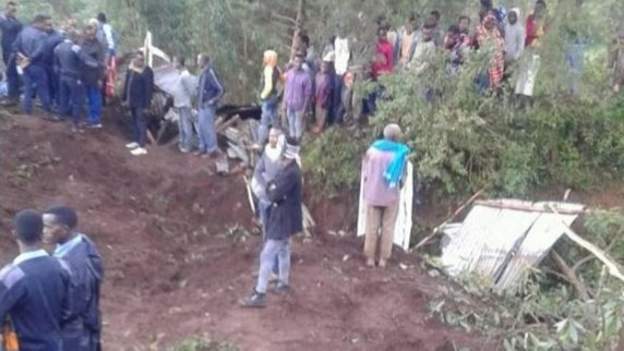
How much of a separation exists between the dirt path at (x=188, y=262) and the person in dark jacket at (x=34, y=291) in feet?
11.9

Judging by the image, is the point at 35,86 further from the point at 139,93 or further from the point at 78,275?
the point at 78,275

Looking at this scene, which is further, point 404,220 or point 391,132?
point 404,220

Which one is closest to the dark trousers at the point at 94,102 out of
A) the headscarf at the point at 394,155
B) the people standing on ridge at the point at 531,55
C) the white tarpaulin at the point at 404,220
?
the white tarpaulin at the point at 404,220

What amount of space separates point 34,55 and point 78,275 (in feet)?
35.4

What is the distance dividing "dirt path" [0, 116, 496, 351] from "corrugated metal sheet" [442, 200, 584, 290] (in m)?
0.79

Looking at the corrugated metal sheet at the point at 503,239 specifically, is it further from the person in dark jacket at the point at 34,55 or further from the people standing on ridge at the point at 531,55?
the person in dark jacket at the point at 34,55

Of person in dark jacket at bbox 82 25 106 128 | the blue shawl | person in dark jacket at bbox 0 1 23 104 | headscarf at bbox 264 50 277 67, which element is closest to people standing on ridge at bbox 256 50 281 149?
headscarf at bbox 264 50 277 67

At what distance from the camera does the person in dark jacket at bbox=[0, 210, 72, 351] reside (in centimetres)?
778

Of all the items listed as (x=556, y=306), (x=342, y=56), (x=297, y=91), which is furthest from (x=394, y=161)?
(x=342, y=56)

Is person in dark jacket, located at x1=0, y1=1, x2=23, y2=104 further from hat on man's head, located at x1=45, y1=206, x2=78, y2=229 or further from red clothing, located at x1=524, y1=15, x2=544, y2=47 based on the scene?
hat on man's head, located at x1=45, y1=206, x2=78, y2=229

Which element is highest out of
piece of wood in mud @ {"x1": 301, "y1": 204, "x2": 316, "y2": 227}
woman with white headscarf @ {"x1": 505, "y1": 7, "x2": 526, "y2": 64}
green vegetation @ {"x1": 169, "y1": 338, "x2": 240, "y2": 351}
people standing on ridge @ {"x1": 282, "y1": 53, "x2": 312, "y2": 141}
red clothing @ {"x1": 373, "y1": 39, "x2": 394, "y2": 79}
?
woman with white headscarf @ {"x1": 505, "y1": 7, "x2": 526, "y2": 64}

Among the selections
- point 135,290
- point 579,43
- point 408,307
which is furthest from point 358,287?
point 579,43

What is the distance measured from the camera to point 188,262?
1556 cm

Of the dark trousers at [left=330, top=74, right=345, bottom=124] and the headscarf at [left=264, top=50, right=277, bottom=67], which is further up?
the headscarf at [left=264, top=50, right=277, bottom=67]
